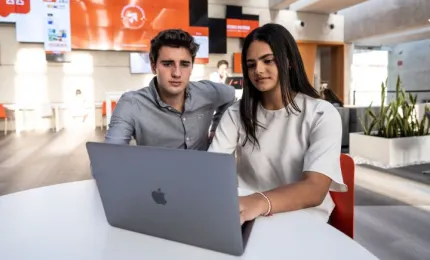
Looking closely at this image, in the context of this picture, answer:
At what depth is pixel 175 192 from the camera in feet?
1.97

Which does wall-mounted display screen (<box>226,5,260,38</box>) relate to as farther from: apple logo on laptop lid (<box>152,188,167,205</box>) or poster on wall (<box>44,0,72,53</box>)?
apple logo on laptop lid (<box>152,188,167,205</box>)

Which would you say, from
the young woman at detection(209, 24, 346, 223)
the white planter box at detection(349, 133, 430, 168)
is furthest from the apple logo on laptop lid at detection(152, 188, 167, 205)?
the white planter box at detection(349, 133, 430, 168)

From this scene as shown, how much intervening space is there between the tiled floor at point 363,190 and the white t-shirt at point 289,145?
107 cm

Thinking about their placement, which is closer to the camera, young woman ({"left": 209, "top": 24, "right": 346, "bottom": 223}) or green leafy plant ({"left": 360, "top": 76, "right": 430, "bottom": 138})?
young woman ({"left": 209, "top": 24, "right": 346, "bottom": 223})

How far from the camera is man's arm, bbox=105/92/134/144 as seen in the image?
149 centimetres

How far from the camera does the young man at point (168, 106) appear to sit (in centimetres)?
151

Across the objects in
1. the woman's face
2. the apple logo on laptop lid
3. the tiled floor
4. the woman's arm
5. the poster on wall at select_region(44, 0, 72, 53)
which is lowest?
the tiled floor

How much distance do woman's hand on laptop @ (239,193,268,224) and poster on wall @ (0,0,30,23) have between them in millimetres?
7795

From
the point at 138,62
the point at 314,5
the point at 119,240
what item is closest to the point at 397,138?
the point at 119,240

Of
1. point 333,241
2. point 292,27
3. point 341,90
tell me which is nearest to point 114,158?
point 333,241

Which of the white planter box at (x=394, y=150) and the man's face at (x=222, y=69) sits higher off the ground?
the man's face at (x=222, y=69)

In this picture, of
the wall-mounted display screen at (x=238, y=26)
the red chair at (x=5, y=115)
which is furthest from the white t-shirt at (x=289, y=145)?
the wall-mounted display screen at (x=238, y=26)

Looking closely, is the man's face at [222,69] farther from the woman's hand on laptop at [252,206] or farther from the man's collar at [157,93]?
the woman's hand on laptop at [252,206]

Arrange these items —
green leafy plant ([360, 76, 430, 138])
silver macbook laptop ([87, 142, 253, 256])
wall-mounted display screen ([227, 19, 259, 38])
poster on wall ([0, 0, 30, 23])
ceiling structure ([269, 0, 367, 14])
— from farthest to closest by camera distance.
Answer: wall-mounted display screen ([227, 19, 259, 38]) → ceiling structure ([269, 0, 367, 14]) → poster on wall ([0, 0, 30, 23]) → green leafy plant ([360, 76, 430, 138]) → silver macbook laptop ([87, 142, 253, 256])
